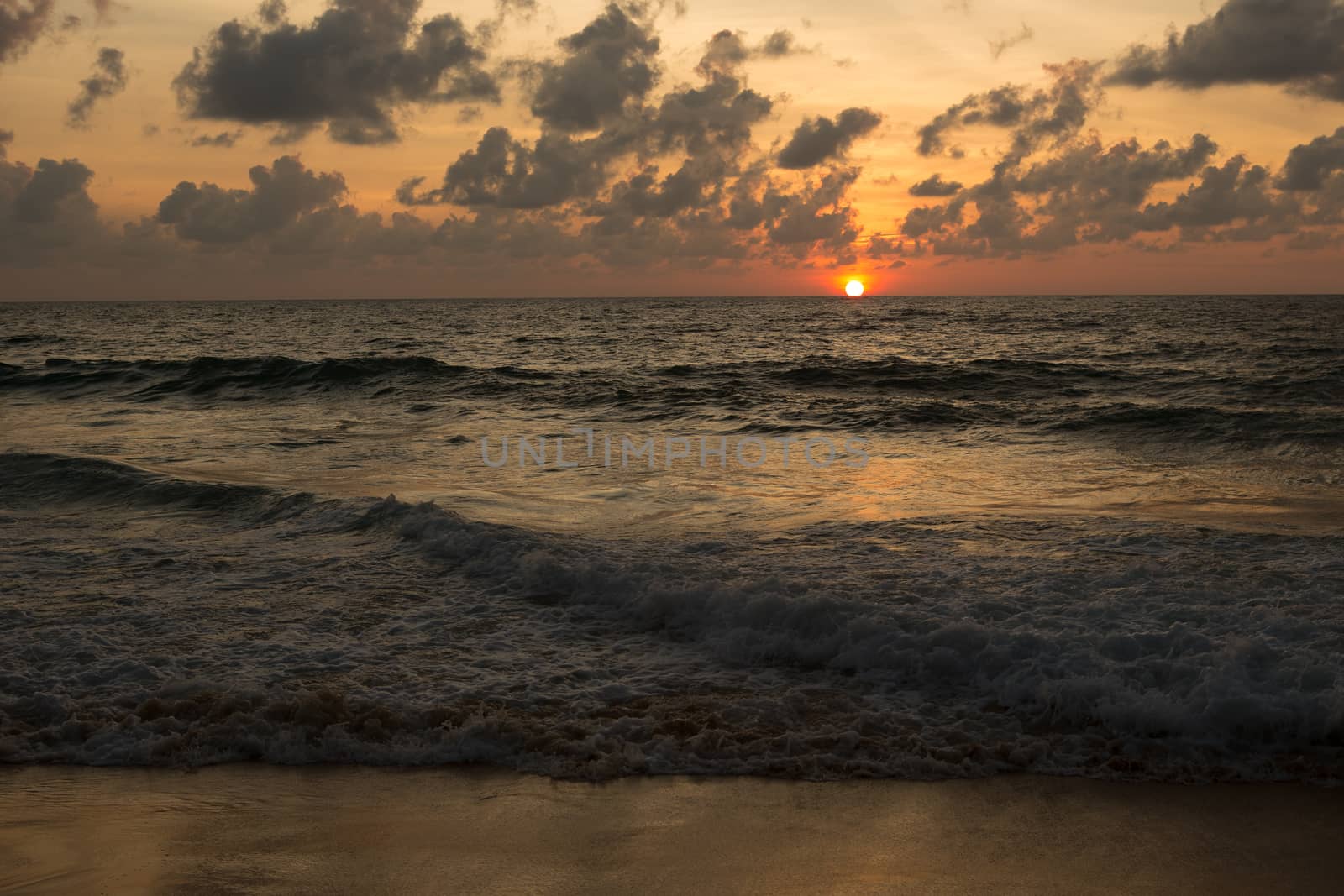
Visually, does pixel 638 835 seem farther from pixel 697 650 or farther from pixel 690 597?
pixel 690 597

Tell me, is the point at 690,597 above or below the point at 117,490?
below

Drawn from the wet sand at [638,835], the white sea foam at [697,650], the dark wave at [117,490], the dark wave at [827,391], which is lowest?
the wet sand at [638,835]

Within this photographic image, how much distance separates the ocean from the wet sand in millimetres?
246

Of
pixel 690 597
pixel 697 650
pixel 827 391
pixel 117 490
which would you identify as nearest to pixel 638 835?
pixel 697 650

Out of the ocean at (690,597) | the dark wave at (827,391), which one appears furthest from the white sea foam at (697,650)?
the dark wave at (827,391)

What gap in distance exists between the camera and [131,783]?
17.0 ft

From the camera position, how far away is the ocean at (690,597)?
564cm

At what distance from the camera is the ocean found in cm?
564

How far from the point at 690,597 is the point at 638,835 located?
130 inches

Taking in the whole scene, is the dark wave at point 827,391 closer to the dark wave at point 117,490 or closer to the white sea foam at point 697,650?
the dark wave at point 117,490

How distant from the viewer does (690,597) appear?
787 cm

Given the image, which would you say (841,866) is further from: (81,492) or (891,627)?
(81,492)

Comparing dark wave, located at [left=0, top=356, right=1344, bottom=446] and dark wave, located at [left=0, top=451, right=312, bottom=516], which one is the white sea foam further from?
dark wave, located at [left=0, top=356, right=1344, bottom=446]

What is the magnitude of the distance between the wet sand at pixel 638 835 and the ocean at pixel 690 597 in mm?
246
